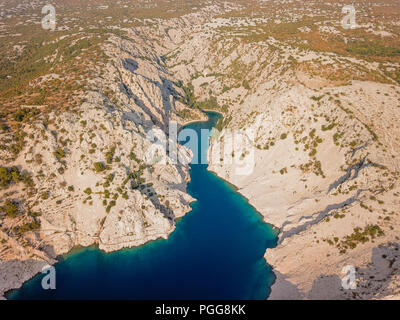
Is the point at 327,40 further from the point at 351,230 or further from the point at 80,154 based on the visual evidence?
the point at 80,154

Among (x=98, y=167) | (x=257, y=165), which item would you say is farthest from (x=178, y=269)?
(x=257, y=165)

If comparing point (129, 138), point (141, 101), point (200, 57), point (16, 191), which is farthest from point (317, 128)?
point (200, 57)

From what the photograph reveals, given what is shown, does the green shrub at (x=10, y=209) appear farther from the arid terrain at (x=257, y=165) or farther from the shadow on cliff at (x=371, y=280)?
the shadow on cliff at (x=371, y=280)

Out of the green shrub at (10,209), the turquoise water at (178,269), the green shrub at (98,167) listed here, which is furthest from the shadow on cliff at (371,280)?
the green shrub at (10,209)

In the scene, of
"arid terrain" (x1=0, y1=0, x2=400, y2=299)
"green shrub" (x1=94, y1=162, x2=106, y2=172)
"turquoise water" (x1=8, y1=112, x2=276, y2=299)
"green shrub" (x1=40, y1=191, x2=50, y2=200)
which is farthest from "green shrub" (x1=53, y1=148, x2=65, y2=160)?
"turquoise water" (x1=8, y1=112, x2=276, y2=299)

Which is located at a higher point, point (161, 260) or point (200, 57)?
point (200, 57)

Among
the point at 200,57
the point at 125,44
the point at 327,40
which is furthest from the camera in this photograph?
the point at 200,57

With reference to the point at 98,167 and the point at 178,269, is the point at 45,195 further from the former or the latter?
the point at 178,269

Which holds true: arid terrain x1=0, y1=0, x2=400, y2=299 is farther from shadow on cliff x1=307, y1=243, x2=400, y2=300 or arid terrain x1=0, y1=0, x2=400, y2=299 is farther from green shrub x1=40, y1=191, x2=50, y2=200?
green shrub x1=40, y1=191, x2=50, y2=200
